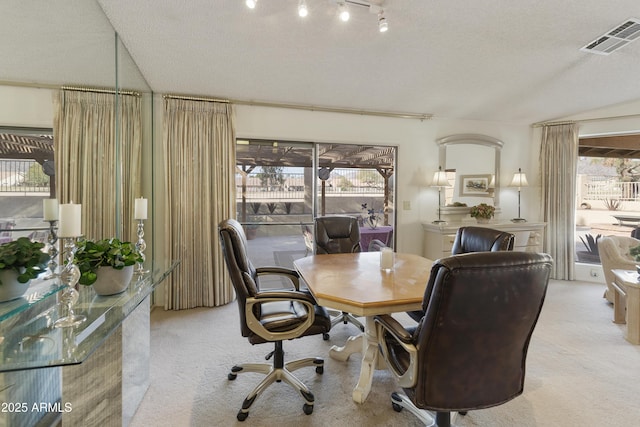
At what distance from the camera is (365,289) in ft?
5.57

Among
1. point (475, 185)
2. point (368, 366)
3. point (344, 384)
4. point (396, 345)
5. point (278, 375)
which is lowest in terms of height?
point (344, 384)

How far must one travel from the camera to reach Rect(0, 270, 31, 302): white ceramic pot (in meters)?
1.08

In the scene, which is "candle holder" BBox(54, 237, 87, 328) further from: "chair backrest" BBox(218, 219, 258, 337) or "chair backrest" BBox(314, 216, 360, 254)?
"chair backrest" BBox(314, 216, 360, 254)

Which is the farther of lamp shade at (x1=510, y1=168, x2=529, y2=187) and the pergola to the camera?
lamp shade at (x1=510, y1=168, x2=529, y2=187)

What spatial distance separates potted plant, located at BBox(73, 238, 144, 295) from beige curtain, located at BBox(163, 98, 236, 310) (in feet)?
5.88

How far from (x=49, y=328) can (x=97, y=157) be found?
1208 mm

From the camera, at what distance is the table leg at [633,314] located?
2588 millimetres

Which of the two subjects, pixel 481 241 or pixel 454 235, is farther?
pixel 454 235

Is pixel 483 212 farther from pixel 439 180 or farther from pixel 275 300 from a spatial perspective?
pixel 275 300

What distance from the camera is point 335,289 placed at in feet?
5.54

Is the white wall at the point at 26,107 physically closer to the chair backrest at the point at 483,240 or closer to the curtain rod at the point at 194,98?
the curtain rod at the point at 194,98

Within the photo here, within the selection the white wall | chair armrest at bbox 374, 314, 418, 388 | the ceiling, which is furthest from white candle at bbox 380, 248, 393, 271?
the white wall

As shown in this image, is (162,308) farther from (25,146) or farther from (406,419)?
(406,419)

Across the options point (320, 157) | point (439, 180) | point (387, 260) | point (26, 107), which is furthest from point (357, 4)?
point (439, 180)
